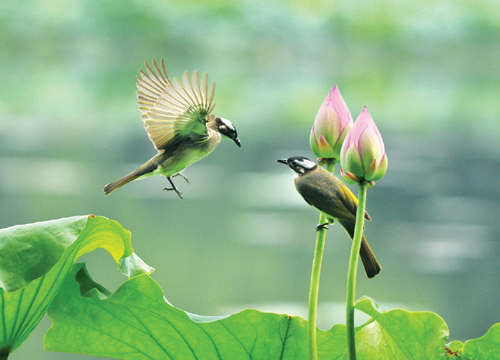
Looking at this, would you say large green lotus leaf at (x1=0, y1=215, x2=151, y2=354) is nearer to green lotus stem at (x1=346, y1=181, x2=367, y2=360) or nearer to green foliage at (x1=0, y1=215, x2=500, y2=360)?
green foliage at (x1=0, y1=215, x2=500, y2=360)

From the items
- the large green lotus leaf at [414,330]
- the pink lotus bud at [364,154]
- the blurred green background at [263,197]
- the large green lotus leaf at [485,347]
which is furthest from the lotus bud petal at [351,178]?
the blurred green background at [263,197]

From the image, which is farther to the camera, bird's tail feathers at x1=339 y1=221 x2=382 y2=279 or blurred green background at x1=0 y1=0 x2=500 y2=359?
blurred green background at x1=0 y1=0 x2=500 y2=359

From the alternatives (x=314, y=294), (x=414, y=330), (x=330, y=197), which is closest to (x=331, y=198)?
(x=330, y=197)

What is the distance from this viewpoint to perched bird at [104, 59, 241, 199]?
771 millimetres

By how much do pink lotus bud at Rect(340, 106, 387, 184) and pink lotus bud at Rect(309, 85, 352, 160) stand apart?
6 cm

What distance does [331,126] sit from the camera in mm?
662

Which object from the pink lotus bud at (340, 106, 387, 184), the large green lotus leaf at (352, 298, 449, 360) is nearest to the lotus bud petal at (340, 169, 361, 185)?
the pink lotus bud at (340, 106, 387, 184)

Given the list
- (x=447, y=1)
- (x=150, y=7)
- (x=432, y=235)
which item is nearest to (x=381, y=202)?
(x=432, y=235)

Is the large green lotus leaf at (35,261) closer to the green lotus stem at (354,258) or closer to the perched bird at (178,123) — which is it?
the perched bird at (178,123)

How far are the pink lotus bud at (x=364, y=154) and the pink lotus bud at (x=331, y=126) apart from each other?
6 cm

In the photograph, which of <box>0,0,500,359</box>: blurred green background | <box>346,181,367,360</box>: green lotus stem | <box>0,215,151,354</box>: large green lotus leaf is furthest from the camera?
<box>0,0,500,359</box>: blurred green background

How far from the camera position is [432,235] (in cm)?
607

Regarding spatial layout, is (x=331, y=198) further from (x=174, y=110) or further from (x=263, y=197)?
(x=263, y=197)

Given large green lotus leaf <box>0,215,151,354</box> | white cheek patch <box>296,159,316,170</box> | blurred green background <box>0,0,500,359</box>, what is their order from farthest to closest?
blurred green background <box>0,0,500,359</box> < large green lotus leaf <box>0,215,151,354</box> < white cheek patch <box>296,159,316,170</box>
